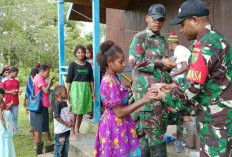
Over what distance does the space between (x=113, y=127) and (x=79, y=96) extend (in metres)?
A: 2.32

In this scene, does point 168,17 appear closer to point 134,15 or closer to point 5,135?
point 134,15

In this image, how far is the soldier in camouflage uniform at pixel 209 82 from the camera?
5.86ft

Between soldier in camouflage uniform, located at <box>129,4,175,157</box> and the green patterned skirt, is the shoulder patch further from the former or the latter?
the green patterned skirt

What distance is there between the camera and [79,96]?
461 cm

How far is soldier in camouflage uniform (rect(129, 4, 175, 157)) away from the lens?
2604mm

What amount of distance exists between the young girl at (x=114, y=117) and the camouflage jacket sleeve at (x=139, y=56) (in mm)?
252

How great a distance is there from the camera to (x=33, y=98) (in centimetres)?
524

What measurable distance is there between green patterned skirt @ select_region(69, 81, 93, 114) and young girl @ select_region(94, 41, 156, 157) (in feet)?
7.10

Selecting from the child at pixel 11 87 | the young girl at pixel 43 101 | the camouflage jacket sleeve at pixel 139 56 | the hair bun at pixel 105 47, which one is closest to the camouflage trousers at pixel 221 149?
the camouflage jacket sleeve at pixel 139 56

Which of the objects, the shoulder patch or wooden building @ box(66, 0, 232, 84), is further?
wooden building @ box(66, 0, 232, 84)

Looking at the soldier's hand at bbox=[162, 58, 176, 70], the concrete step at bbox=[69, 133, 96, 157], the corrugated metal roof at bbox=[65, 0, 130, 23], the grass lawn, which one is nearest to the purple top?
the soldier's hand at bbox=[162, 58, 176, 70]

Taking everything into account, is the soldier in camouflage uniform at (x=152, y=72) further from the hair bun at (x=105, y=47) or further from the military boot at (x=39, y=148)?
the military boot at (x=39, y=148)

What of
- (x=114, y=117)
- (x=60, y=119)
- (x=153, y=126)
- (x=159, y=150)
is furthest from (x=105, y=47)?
(x=60, y=119)

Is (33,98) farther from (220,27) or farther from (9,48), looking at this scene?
(9,48)
